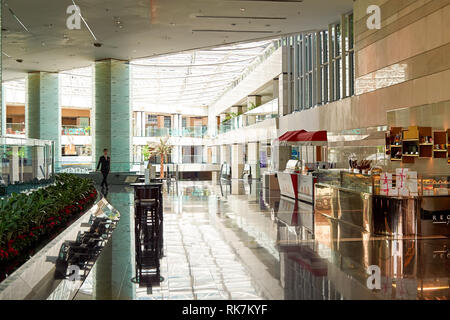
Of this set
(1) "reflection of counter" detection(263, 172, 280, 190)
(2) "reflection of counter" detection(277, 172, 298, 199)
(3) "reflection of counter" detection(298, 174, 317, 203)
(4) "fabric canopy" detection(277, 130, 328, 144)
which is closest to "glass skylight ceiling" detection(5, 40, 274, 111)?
(1) "reflection of counter" detection(263, 172, 280, 190)

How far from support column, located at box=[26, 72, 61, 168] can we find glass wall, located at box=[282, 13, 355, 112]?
41.5 ft

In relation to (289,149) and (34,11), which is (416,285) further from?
(289,149)

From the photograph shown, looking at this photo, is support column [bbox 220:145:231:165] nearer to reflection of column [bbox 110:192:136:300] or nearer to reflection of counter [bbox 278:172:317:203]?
reflection of counter [bbox 278:172:317:203]

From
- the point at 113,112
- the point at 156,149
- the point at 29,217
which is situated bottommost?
the point at 29,217

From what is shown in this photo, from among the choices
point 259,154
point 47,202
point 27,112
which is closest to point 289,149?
point 259,154

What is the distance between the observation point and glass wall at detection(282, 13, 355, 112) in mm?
16000

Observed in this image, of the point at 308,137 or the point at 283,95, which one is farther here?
the point at 283,95

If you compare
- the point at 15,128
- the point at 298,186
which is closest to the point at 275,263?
the point at 298,186

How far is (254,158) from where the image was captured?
97.2 feet

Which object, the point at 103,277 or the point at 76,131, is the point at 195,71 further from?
the point at 103,277

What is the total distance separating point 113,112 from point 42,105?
5.57 meters

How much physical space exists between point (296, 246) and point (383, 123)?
613 centimetres

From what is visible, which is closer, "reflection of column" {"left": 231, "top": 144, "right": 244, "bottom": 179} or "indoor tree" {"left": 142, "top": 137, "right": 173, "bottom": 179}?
"indoor tree" {"left": 142, "top": 137, "right": 173, "bottom": 179}
